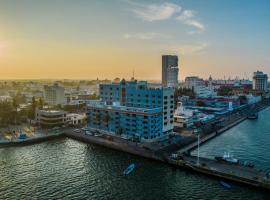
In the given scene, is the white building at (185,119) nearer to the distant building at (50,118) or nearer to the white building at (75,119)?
the white building at (75,119)

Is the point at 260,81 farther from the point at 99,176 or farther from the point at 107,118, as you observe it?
the point at 99,176

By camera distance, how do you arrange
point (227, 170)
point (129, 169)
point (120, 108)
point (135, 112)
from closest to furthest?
point (227, 170) < point (129, 169) < point (135, 112) < point (120, 108)

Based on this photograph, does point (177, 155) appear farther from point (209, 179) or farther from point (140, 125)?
point (140, 125)

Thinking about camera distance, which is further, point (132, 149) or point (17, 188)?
point (132, 149)

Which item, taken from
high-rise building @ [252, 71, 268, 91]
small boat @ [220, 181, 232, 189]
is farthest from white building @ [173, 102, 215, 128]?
high-rise building @ [252, 71, 268, 91]

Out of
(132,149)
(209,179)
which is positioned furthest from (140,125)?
(209,179)

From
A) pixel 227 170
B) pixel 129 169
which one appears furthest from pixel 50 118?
pixel 227 170

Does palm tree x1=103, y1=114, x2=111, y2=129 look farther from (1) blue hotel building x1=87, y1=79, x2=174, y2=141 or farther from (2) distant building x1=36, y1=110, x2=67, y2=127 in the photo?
(2) distant building x1=36, y1=110, x2=67, y2=127
